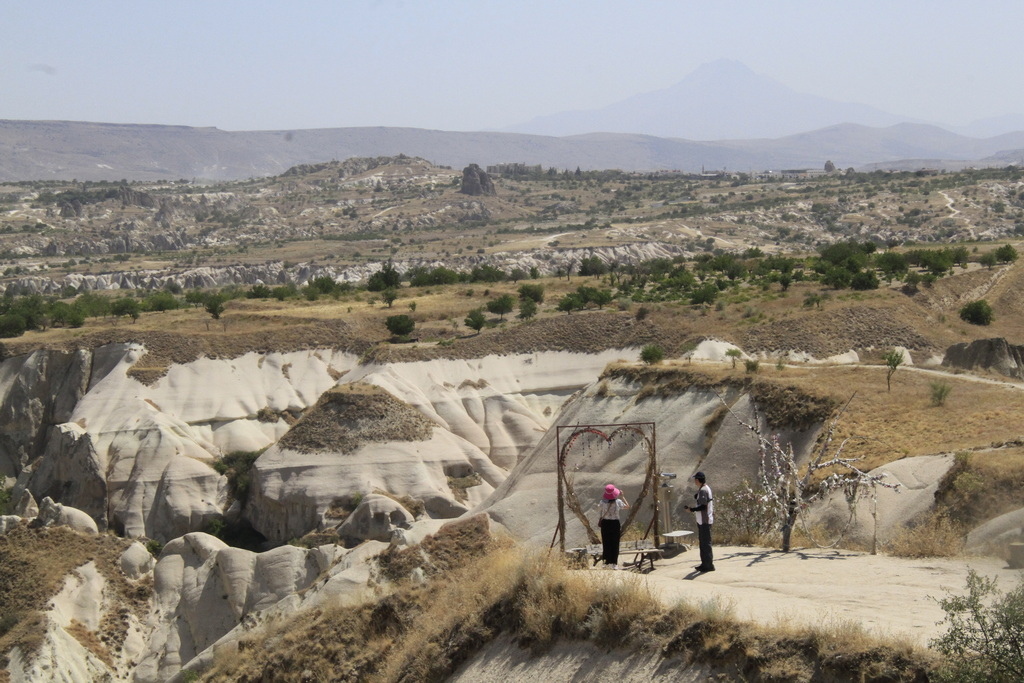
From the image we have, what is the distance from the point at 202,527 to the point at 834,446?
29.5 metres

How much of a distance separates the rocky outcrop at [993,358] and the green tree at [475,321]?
3270 cm

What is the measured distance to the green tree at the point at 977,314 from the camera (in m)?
60.5

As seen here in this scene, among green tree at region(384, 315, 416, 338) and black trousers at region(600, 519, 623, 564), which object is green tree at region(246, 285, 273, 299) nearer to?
green tree at region(384, 315, 416, 338)

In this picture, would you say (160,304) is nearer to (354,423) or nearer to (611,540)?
(354,423)

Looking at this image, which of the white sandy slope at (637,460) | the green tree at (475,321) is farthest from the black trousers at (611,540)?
the green tree at (475,321)

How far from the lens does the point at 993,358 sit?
134ft

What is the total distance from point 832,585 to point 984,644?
173 inches

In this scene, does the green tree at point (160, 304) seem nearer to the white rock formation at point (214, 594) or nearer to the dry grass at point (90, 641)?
the white rock formation at point (214, 594)

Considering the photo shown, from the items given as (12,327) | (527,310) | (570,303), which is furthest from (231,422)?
(570,303)

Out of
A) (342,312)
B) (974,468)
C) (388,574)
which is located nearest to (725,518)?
(974,468)

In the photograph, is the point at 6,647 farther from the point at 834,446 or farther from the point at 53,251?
the point at 53,251

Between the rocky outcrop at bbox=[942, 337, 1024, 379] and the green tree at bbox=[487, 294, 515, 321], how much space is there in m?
36.1

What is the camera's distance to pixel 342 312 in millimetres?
77750

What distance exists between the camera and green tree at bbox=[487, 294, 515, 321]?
7500 centimetres
